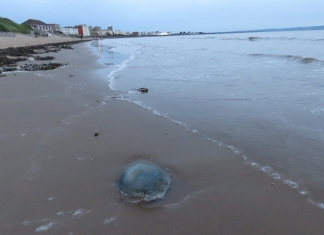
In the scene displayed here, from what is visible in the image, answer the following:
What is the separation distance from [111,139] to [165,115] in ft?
5.40

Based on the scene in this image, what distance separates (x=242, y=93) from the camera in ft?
24.0

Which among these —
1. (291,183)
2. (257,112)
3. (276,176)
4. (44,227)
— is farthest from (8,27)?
(291,183)

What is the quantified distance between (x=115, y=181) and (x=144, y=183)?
0.47 m

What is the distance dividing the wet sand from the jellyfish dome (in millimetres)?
100

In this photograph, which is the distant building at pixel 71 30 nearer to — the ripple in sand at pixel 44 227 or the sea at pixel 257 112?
the sea at pixel 257 112

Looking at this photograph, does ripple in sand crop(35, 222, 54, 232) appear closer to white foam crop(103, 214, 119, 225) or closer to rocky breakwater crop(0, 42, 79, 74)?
white foam crop(103, 214, 119, 225)

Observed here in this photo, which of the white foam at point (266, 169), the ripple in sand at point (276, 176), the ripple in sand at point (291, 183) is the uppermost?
the ripple in sand at point (291, 183)

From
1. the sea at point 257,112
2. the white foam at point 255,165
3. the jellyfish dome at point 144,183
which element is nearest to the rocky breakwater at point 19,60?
the sea at point 257,112

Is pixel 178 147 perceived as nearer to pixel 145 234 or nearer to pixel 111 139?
pixel 111 139

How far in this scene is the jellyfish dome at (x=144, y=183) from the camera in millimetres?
2895

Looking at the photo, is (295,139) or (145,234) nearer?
(145,234)

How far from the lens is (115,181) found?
3.20 m

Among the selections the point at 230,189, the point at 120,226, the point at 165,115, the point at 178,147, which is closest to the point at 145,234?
the point at 120,226

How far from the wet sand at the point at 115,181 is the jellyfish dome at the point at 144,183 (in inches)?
3.9
